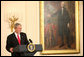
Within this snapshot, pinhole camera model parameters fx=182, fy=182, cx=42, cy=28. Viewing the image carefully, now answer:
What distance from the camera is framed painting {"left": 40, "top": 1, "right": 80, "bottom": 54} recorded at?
25.2 ft

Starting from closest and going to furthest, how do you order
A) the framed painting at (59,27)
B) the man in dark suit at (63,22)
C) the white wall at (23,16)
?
the white wall at (23,16) < the framed painting at (59,27) < the man in dark suit at (63,22)

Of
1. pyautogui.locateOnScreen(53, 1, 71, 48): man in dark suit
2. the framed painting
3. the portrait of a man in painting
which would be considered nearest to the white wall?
the framed painting

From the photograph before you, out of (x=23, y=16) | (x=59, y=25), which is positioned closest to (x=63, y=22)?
(x=59, y=25)

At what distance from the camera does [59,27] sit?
7820 mm

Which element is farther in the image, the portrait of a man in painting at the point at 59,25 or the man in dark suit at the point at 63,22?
the man in dark suit at the point at 63,22

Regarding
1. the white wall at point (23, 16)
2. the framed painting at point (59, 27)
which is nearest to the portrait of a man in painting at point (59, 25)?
the framed painting at point (59, 27)

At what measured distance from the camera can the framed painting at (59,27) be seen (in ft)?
25.2

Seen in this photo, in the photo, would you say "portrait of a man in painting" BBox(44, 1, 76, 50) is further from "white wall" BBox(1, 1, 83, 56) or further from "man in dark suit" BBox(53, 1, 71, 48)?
"white wall" BBox(1, 1, 83, 56)

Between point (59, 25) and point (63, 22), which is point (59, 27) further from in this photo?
point (63, 22)

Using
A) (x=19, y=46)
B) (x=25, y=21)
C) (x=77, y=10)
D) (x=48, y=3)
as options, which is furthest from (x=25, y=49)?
(x=77, y=10)

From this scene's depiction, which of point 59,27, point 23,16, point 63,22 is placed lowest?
point 59,27

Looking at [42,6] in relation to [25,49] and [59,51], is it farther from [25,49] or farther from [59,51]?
[25,49]

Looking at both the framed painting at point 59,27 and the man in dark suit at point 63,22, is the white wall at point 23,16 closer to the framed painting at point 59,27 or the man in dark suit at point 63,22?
the framed painting at point 59,27

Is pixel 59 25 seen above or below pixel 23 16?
below
